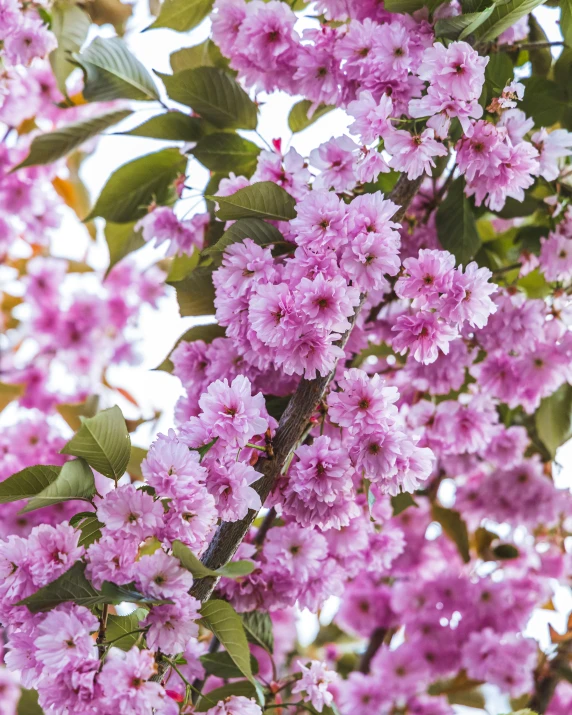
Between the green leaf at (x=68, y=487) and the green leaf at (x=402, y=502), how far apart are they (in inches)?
20.7

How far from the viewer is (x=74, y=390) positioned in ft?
7.29

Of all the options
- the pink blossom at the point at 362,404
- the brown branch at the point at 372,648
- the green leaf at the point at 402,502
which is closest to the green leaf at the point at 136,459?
the pink blossom at the point at 362,404

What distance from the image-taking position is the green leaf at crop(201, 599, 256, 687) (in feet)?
2.09

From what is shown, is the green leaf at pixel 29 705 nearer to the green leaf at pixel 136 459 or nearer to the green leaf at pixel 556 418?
the green leaf at pixel 136 459

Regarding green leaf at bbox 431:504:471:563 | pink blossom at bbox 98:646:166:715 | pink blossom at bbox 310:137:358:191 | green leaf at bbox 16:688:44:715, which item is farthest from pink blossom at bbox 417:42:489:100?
green leaf at bbox 16:688:44:715

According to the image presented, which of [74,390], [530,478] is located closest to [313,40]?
[530,478]

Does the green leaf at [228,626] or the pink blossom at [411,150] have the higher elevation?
the pink blossom at [411,150]

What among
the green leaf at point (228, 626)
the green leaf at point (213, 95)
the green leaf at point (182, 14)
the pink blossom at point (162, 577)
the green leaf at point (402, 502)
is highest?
the green leaf at point (182, 14)

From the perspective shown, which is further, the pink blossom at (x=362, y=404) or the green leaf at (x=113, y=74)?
the green leaf at (x=113, y=74)

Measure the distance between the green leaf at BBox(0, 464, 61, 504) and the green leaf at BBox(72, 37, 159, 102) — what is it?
58 cm

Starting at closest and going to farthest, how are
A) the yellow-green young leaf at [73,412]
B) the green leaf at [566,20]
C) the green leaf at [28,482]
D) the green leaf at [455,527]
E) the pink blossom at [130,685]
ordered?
the pink blossom at [130,685]
the green leaf at [28,482]
the green leaf at [566,20]
the green leaf at [455,527]
the yellow-green young leaf at [73,412]

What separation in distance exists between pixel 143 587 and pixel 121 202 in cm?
67

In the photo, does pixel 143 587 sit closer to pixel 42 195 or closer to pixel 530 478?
pixel 530 478

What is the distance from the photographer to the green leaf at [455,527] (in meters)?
1.46
